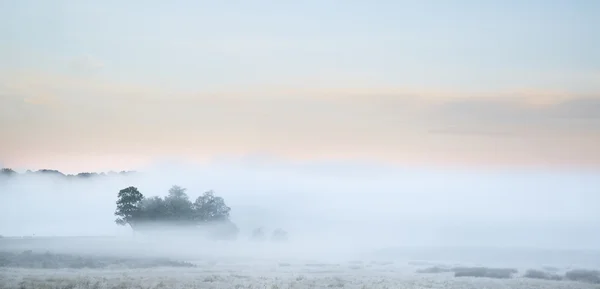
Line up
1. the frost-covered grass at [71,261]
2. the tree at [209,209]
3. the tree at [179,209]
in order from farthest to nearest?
the tree at [209,209] → the tree at [179,209] → the frost-covered grass at [71,261]

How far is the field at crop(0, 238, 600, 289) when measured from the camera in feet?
218

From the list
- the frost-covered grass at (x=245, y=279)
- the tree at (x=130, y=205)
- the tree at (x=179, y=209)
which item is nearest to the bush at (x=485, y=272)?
the frost-covered grass at (x=245, y=279)

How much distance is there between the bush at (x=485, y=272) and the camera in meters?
84.1

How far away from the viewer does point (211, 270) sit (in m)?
82.0

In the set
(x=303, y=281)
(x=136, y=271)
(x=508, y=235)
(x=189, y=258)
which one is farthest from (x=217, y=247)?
(x=508, y=235)

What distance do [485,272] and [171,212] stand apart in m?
61.3

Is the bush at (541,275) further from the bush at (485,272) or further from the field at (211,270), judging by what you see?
the bush at (485,272)

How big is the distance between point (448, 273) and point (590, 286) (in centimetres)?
1744

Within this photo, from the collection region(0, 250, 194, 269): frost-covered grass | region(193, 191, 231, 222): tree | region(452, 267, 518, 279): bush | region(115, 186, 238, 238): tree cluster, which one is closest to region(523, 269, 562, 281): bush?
region(452, 267, 518, 279): bush

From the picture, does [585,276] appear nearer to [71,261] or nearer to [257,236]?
[71,261]

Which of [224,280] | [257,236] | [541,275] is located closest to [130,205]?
[257,236]

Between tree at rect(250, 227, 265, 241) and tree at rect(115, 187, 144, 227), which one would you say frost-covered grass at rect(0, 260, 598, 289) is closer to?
tree at rect(115, 187, 144, 227)

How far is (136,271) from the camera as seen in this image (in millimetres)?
77000

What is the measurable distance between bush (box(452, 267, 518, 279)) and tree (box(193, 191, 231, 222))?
54362 mm
